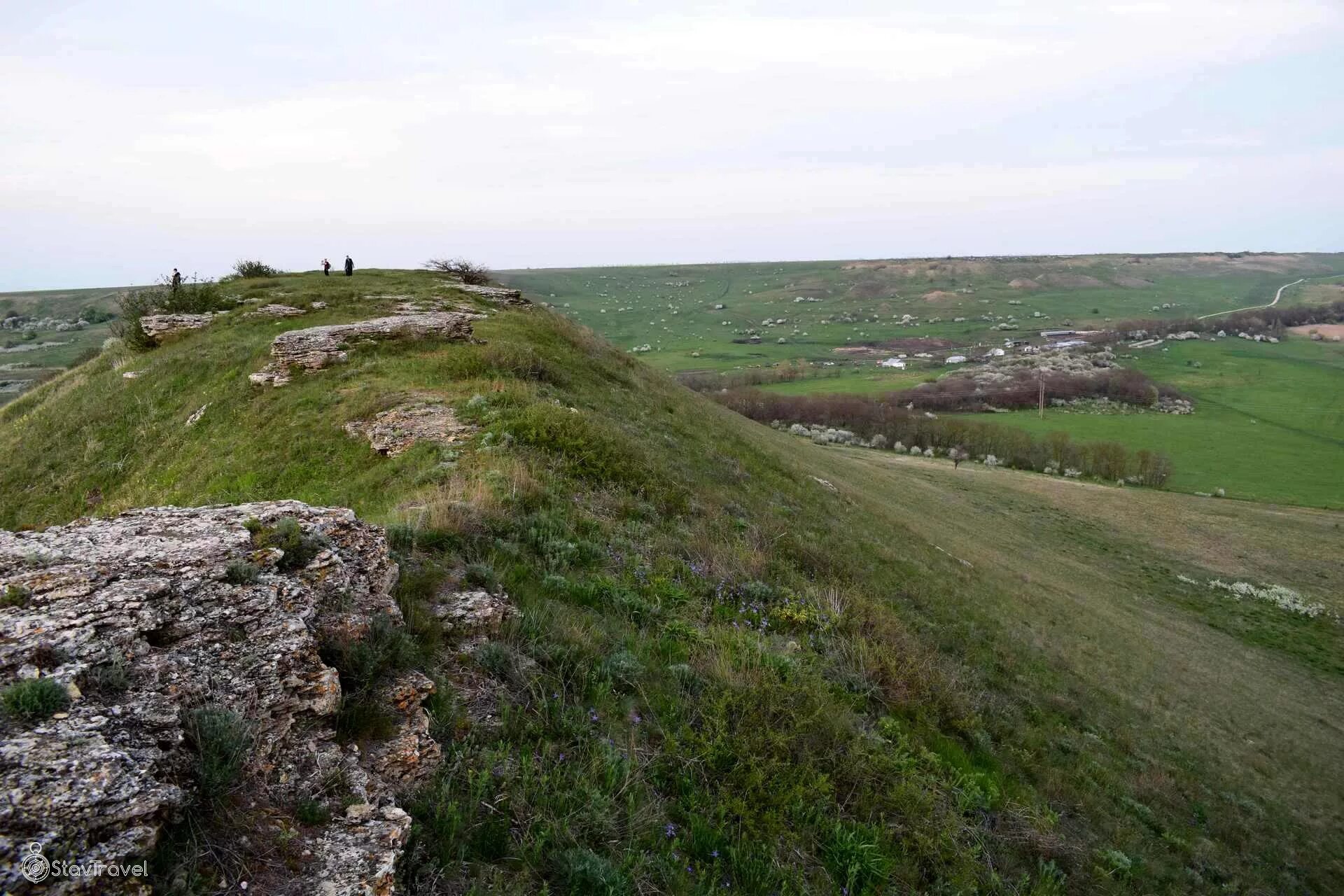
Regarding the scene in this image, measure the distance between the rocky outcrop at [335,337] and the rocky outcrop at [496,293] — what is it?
39.1ft

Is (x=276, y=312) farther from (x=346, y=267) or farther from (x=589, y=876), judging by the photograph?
(x=589, y=876)

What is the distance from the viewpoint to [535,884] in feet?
11.7

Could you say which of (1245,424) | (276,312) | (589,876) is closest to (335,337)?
(276,312)

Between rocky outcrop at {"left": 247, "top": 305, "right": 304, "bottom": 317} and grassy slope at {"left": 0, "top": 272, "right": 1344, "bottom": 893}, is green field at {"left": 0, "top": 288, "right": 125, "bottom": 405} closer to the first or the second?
rocky outcrop at {"left": 247, "top": 305, "right": 304, "bottom": 317}

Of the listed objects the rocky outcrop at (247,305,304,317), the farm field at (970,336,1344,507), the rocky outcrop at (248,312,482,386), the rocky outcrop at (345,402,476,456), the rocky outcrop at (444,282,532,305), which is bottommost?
the farm field at (970,336,1344,507)

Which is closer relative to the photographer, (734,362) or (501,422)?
(501,422)

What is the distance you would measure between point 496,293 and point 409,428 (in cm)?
2295

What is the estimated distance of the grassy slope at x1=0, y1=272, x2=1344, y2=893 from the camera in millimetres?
4496

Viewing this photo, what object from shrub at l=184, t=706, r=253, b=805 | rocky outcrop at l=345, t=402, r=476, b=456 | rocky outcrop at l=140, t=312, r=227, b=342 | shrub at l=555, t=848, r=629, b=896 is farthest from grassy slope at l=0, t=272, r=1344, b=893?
rocky outcrop at l=140, t=312, r=227, b=342

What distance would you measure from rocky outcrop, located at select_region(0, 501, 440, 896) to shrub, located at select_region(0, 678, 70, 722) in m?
0.05

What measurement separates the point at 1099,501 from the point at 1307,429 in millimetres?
58781

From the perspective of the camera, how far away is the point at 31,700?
9.70ft

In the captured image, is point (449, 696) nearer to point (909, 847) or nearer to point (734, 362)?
point (909, 847)

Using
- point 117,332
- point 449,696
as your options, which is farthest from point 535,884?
point 117,332
